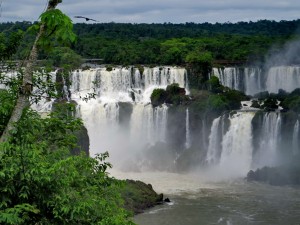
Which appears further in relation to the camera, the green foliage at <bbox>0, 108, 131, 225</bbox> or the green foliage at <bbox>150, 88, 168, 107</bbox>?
the green foliage at <bbox>150, 88, 168, 107</bbox>

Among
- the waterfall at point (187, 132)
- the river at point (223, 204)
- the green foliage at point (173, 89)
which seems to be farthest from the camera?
the green foliage at point (173, 89)

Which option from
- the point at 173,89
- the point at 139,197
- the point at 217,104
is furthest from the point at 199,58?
the point at 139,197

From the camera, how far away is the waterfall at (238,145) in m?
39.0

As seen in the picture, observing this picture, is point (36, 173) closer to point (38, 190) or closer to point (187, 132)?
point (38, 190)

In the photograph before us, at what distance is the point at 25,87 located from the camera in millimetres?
8281

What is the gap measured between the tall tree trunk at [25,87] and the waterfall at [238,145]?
102 feet

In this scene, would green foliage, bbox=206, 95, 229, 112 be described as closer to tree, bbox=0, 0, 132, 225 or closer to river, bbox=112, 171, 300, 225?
river, bbox=112, 171, 300, 225

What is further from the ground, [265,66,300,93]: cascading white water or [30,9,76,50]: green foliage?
[30,9,76,50]: green foliage

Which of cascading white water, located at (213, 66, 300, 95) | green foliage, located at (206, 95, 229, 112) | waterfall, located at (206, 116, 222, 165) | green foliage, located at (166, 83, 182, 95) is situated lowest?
waterfall, located at (206, 116, 222, 165)

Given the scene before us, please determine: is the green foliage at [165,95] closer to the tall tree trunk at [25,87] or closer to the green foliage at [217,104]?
the green foliage at [217,104]

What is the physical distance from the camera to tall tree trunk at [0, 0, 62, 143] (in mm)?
8164

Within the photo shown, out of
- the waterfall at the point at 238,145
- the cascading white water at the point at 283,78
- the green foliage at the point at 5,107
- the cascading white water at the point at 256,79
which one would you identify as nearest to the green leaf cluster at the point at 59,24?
the green foliage at the point at 5,107

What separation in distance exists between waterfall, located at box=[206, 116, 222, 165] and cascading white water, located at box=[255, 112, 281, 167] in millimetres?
2746

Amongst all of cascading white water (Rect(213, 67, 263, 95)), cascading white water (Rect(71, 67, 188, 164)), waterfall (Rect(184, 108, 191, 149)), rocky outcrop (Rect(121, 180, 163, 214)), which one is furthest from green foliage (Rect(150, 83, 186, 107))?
rocky outcrop (Rect(121, 180, 163, 214))
